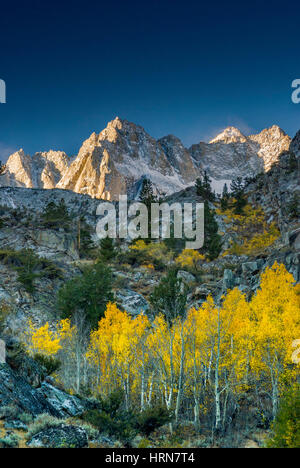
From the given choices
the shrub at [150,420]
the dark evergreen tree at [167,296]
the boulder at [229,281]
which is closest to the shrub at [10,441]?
the shrub at [150,420]

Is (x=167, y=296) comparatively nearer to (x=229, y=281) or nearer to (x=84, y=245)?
(x=229, y=281)

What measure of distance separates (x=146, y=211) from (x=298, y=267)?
2242 inches

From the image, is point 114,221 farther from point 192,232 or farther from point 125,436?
point 125,436

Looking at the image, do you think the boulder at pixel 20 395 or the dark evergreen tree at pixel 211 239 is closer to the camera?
the boulder at pixel 20 395

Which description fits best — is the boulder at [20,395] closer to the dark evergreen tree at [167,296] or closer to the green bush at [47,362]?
the green bush at [47,362]

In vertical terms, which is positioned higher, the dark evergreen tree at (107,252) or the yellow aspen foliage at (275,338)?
the dark evergreen tree at (107,252)

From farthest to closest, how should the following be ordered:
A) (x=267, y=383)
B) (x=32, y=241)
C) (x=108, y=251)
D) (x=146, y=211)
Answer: (x=146, y=211)
(x=32, y=241)
(x=108, y=251)
(x=267, y=383)

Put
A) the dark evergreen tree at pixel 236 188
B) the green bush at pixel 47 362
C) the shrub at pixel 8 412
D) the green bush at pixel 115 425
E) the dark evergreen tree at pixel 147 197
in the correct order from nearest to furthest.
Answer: the shrub at pixel 8 412 < the green bush at pixel 115 425 < the green bush at pixel 47 362 < the dark evergreen tree at pixel 147 197 < the dark evergreen tree at pixel 236 188

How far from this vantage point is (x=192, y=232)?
64.1 metres

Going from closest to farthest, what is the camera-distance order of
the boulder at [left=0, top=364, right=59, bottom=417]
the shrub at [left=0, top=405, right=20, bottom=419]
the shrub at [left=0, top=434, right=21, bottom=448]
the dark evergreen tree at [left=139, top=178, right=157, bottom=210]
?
A: the shrub at [left=0, top=434, right=21, bottom=448]
the shrub at [left=0, top=405, right=20, bottom=419]
the boulder at [left=0, top=364, right=59, bottom=417]
the dark evergreen tree at [left=139, top=178, right=157, bottom=210]

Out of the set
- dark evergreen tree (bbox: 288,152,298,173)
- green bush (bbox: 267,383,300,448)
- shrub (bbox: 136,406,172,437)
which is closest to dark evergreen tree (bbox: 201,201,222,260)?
dark evergreen tree (bbox: 288,152,298,173)

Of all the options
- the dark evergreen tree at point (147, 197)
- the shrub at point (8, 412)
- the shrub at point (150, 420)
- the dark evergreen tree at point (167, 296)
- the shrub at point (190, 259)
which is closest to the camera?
the shrub at point (8, 412)

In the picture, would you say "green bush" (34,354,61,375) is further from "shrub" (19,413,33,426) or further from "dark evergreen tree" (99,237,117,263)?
"dark evergreen tree" (99,237,117,263)

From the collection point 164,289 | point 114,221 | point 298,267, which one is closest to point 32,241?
point 114,221
